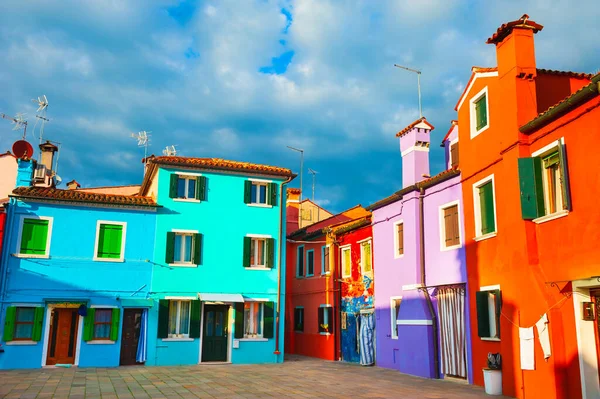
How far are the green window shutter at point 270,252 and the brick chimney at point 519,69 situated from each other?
12.2 m

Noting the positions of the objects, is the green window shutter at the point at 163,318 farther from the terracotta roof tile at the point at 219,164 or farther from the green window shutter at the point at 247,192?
the terracotta roof tile at the point at 219,164

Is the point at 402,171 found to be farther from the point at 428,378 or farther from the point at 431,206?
the point at 428,378

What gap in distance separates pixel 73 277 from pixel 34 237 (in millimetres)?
2125

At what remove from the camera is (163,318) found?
21.1 m

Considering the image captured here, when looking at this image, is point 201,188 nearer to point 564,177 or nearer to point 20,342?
point 20,342

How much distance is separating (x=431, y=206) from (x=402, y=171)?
3.42 m

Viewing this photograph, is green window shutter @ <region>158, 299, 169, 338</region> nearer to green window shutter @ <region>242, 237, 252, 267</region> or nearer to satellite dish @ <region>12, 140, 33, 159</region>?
green window shutter @ <region>242, 237, 252, 267</region>

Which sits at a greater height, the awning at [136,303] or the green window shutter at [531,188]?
the green window shutter at [531,188]

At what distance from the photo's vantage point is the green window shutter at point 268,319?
2250 centimetres

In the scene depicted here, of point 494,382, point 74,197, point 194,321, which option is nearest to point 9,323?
point 74,197

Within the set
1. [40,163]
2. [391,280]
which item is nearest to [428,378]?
[391,280]

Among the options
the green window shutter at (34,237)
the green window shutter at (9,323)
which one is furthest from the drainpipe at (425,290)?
the green window shutter at (9,323)

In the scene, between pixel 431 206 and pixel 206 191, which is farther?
pixel 206 191

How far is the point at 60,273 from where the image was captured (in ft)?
66.8
